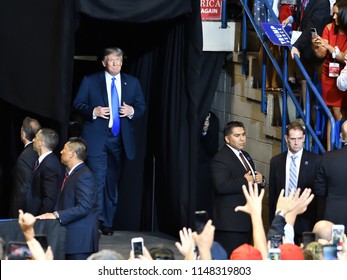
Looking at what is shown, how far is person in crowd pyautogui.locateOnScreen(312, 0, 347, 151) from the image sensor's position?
12.0 m

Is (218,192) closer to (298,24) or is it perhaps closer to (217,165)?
(217,165)

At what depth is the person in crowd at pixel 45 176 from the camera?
1178 cm

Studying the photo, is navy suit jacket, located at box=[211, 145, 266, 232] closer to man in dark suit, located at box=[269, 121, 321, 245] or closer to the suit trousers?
man in dark suit, located at box=[269, 121, 321, 245]

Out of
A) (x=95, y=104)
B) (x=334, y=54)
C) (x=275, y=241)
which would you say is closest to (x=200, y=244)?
(x=275, y=241)

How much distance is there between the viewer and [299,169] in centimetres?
1180

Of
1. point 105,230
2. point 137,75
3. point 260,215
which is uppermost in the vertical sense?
point 137,75

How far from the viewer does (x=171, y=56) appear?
44.3 feet

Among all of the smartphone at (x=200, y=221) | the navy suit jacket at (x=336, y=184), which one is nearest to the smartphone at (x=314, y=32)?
the navy suit jacket at (x=336, y=184)

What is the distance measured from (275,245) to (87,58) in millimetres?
5984

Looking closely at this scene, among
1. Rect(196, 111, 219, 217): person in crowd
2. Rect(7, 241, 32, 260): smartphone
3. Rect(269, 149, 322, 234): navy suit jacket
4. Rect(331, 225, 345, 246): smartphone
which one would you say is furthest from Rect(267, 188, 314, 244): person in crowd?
Rect(196, 111, 219, 217): person in crowd

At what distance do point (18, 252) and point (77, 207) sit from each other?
2890 millimetres

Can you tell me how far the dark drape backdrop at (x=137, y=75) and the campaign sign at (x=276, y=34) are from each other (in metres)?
0.65

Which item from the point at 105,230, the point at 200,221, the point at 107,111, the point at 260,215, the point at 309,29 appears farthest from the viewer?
the point at 105,230

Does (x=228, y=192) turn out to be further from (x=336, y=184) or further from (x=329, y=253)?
(x=329, y=253)
